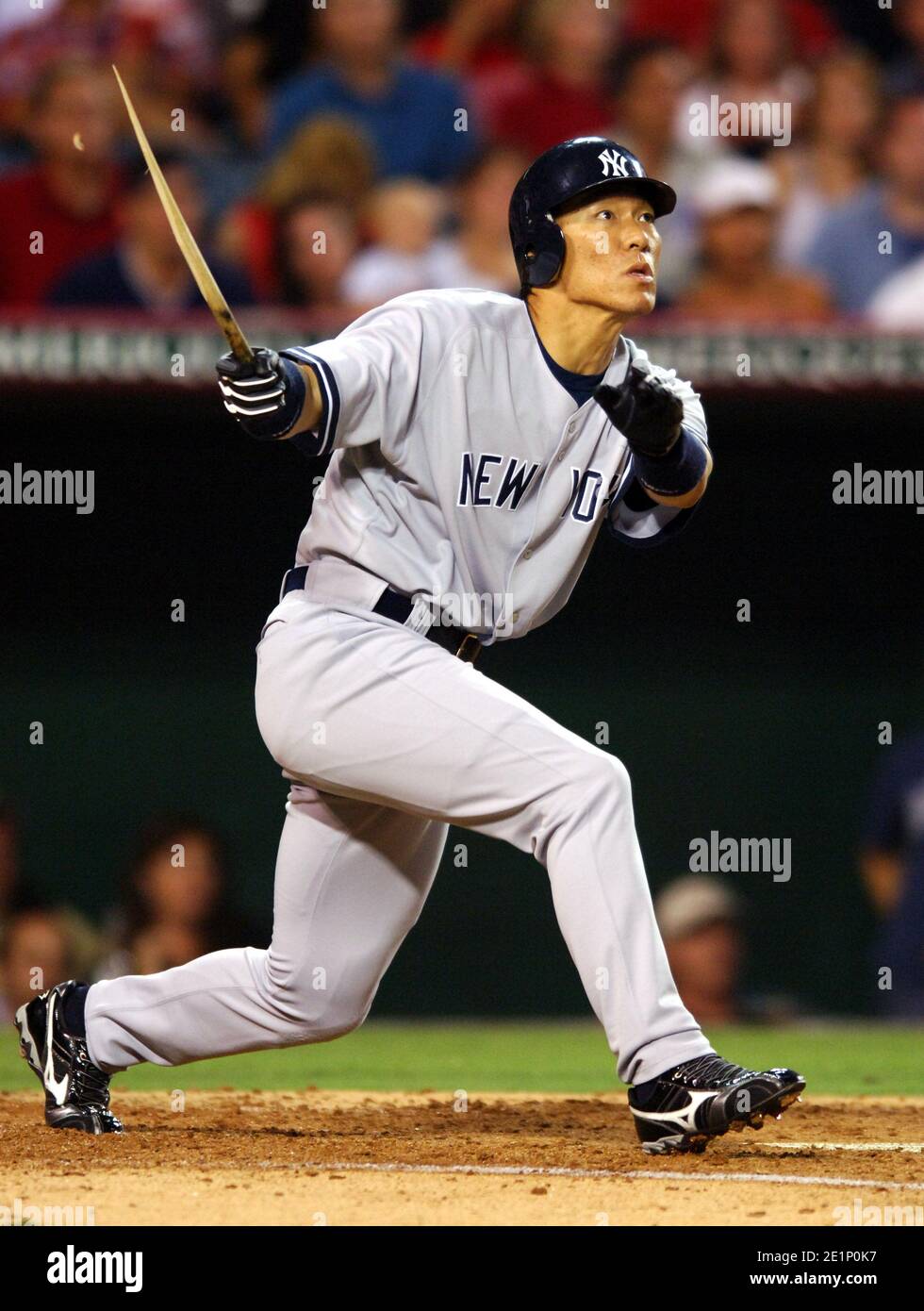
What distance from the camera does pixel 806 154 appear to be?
6.96m

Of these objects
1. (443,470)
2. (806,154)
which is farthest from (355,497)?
(806,154)

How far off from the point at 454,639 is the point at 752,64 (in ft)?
15.2

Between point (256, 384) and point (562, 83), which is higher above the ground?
point (562, 83)

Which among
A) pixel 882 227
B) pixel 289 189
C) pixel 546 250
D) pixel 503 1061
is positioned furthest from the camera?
pixel 882 227

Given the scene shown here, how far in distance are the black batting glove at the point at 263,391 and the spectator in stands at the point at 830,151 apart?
4.24 metres

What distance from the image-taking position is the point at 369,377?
3037mm

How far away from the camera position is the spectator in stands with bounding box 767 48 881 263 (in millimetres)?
6746

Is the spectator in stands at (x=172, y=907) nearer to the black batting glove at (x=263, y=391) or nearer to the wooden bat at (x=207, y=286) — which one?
the wooden bat at (x=207, y=286)

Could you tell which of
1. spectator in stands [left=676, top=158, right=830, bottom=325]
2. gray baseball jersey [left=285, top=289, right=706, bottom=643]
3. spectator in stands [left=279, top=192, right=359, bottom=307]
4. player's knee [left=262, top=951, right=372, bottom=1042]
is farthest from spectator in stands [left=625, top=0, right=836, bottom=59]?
player's knee [left=262, top=951, right=372, bottom=1042]

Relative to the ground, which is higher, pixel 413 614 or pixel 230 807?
pixel 413 614

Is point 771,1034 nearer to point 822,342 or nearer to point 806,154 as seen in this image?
point 822,342

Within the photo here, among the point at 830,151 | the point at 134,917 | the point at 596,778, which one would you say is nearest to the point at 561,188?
the point at 596,778

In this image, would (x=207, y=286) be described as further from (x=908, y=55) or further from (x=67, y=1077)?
(x=908, y=55)

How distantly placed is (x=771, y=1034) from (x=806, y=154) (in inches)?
130
